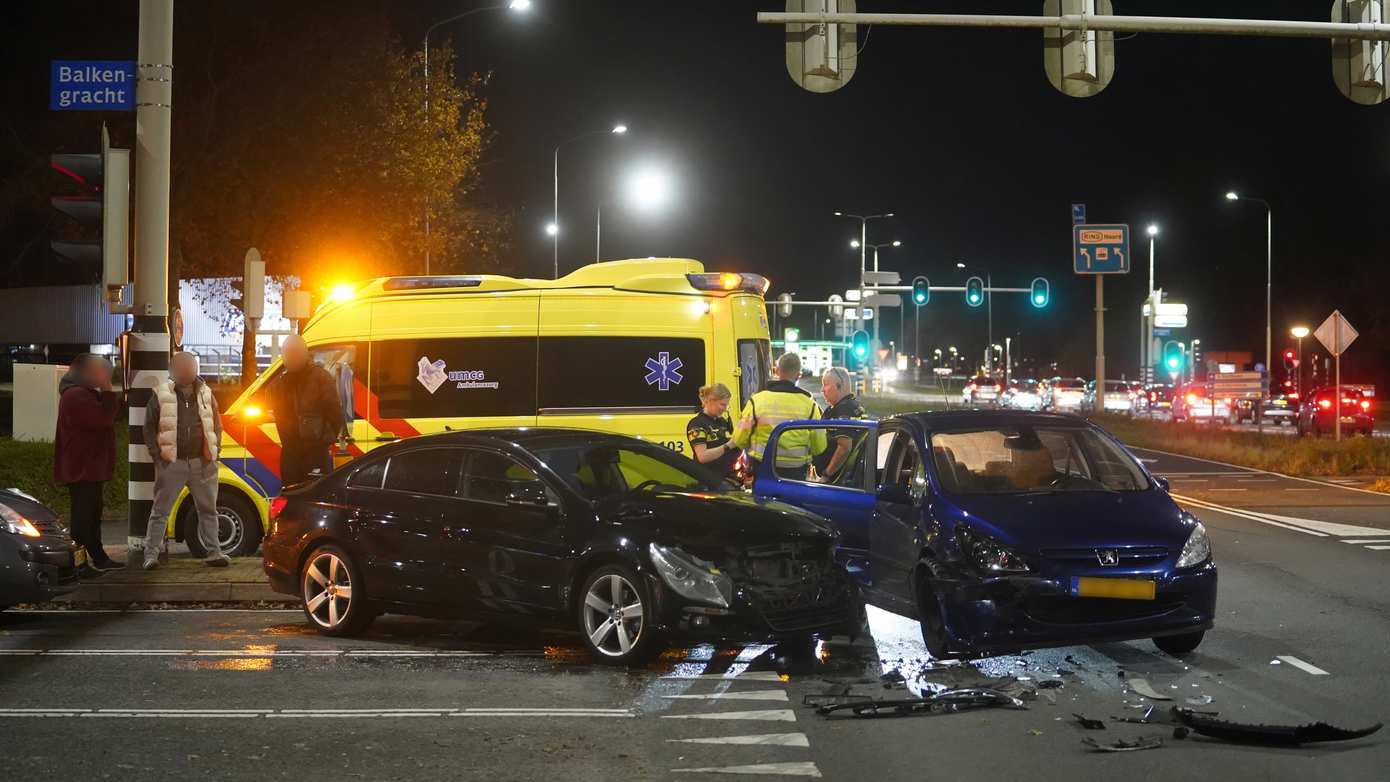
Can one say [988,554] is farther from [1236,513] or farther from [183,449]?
[1236,513]

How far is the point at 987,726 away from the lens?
739 centimetres

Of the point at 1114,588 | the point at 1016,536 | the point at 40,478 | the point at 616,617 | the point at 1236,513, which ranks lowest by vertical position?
the point at 1236,513

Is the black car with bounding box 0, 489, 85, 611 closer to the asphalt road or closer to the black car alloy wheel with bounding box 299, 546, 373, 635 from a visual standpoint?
the asphalt road

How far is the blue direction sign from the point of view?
140 feet

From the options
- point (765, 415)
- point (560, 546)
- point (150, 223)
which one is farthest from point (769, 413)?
point (150, 223)

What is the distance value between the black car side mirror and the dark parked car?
114 feet

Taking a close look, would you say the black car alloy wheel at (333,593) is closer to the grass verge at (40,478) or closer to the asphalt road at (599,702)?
the asphalt road at (599,702)

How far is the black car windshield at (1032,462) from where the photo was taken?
9.66 metres

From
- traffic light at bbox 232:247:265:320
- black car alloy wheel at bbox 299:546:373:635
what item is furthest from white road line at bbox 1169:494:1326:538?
traffic light at bbox 232:247:265:320

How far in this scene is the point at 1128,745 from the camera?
6.92 metres

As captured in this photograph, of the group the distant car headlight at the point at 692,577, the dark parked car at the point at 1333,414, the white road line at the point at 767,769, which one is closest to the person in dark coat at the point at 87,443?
the distant car headlight at the point at 692,577

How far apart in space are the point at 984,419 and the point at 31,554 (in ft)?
21.3

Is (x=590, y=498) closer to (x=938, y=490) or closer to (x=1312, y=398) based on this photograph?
(x=938, y=490)

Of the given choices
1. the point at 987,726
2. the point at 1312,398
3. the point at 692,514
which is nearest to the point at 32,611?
the point at 692,514
